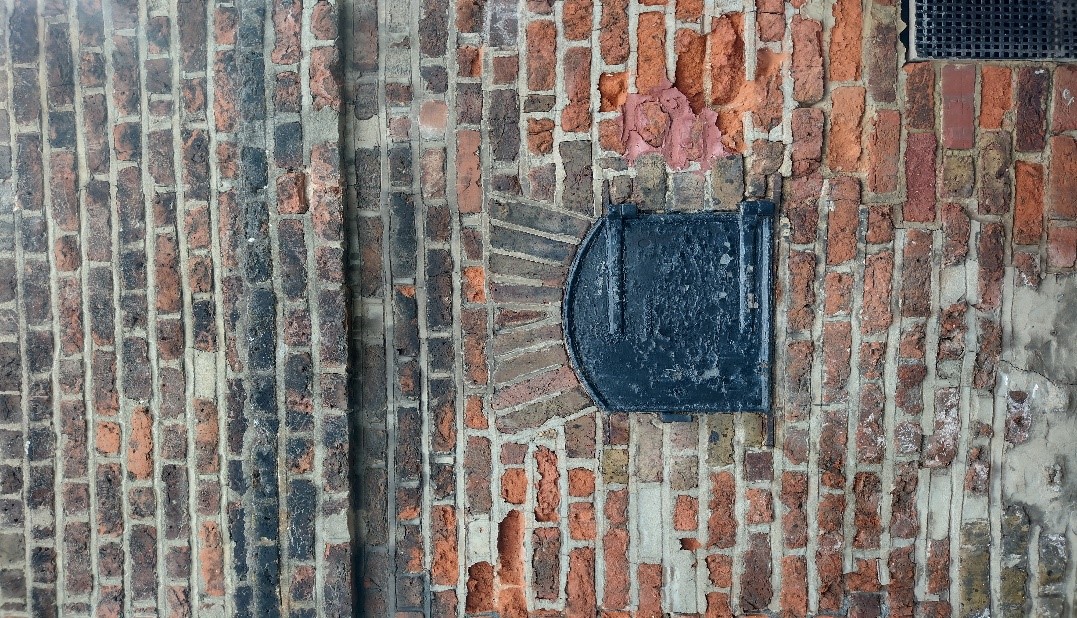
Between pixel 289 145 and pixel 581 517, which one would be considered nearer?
pixel 289 145

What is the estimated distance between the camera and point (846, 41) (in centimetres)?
281

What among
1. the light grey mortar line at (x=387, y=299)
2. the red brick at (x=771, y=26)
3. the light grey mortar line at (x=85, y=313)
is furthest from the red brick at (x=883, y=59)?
the light grey mortar line at (x=85, y=313)

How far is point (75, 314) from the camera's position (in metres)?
2.96

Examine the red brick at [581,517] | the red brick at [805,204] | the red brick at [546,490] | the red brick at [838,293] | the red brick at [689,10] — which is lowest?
the red brick at [581,517]

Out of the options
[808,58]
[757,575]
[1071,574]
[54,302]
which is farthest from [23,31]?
[1071,574]

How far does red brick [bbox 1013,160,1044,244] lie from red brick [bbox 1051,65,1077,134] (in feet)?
0.55

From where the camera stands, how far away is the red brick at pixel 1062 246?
2.85m

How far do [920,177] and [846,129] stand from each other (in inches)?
12.0

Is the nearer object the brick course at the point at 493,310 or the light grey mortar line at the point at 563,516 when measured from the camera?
the brick course at the point at 493,310

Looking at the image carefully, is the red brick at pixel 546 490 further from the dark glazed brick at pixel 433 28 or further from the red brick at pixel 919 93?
the red brick at pixel 919 93

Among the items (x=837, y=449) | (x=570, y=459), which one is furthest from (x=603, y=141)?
(x=837, y=449)

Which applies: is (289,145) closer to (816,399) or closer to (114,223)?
(114,223)

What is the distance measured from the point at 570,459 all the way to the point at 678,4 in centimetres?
164

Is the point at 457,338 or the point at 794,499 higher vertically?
the point at 457,338
